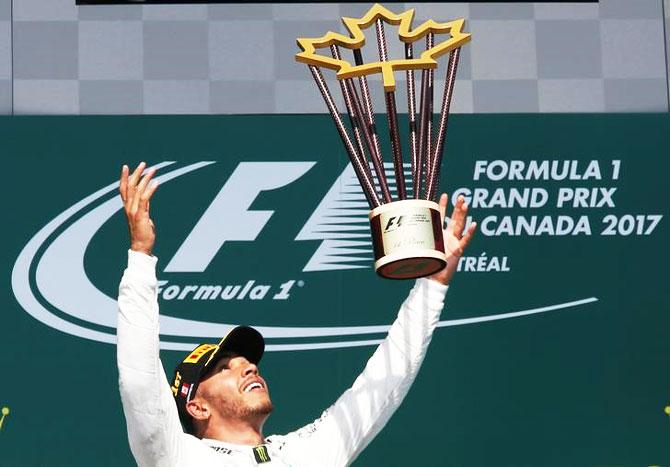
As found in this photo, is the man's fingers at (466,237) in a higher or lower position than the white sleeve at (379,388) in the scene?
higher

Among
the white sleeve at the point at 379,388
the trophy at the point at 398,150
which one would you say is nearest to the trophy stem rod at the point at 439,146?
the trophy at the point at 398,150

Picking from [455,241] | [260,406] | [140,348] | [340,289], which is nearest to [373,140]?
[455,241]

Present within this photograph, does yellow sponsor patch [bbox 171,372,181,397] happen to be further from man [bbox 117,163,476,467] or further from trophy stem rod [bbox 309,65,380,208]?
trophy stem rod [bbox 309,65,380,208]

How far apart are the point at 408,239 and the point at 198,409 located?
28.7 inches

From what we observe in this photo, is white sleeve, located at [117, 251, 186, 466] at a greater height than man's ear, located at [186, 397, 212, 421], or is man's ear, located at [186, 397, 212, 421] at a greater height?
white sleeve, located at [117, 251, 186, 466]

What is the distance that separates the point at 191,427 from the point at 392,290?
67.9 inches

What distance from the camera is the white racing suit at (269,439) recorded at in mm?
3688

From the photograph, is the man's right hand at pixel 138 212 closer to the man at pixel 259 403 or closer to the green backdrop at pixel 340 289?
the man at pixel 259 403

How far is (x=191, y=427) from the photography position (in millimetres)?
4312

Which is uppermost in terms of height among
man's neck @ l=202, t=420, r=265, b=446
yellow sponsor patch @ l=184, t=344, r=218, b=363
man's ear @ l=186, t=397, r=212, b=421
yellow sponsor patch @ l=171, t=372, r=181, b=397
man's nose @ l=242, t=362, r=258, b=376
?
yellow sponsor patch @ l=184, t=344, r=218, b=363

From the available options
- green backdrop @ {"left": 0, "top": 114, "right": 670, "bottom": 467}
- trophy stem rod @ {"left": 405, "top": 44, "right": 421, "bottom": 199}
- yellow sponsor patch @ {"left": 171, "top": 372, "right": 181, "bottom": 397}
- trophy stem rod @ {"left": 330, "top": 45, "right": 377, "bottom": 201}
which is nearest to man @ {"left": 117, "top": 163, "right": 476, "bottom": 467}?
yellow sponsor patch @ {"left": 171, "top": 372, "right": 181, "bottom": 397}

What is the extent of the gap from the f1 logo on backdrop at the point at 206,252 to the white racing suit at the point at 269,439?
1.56 metres

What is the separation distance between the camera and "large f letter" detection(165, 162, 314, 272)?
19.3 feet

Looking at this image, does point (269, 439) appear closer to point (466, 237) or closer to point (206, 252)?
point (466, 237)
